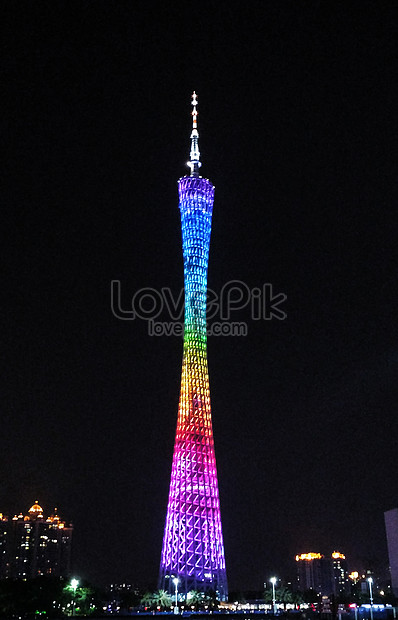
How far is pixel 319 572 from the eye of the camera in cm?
15912

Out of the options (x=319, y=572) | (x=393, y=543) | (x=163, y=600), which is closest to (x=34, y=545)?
(x=319, y=572)

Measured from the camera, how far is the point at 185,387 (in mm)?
59406

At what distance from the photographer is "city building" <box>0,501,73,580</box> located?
418ft

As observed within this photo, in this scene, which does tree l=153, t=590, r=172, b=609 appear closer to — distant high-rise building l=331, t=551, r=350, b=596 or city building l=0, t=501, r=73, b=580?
city building l=0, t=501, r=73, b=580

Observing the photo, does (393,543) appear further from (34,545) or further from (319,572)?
(319,572)

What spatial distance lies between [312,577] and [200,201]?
116616 mm

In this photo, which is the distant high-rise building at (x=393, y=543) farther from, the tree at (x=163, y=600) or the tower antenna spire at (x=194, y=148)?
the tower antenna spire at (x=194, y=148)

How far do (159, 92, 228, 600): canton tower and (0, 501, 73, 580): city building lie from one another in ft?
250

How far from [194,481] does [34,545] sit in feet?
269

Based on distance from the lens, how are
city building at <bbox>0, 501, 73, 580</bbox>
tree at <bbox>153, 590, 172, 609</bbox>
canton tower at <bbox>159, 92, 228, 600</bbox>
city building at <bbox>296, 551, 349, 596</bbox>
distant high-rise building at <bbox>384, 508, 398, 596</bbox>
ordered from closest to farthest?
distant high-rise building at <bbox>384, 508, 398, 596</bbox> < tree at <bbox>153, 590, 172, 609</bbox> < canton tower at <bbox>159, 92, 228, 600</bbox> < city building at <bbox>0, 501, 73, 580</bbox> < city building at <bbox>296, 551, 349, 596</bbox>

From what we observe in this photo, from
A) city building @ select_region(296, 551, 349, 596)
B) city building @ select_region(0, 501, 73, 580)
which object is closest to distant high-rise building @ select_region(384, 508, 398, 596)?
city building @ select_region(0, 501, 73, 580)

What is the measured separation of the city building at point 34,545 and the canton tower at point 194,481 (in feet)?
250

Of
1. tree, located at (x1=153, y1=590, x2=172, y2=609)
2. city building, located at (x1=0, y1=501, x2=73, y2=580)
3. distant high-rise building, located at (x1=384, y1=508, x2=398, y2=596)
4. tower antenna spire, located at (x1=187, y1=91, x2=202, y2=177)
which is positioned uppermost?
tower antenna spire, located at (x1=187, y1=91, x2=202, y2=177)

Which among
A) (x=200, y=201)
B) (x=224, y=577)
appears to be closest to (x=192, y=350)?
(x=200, y=201)
